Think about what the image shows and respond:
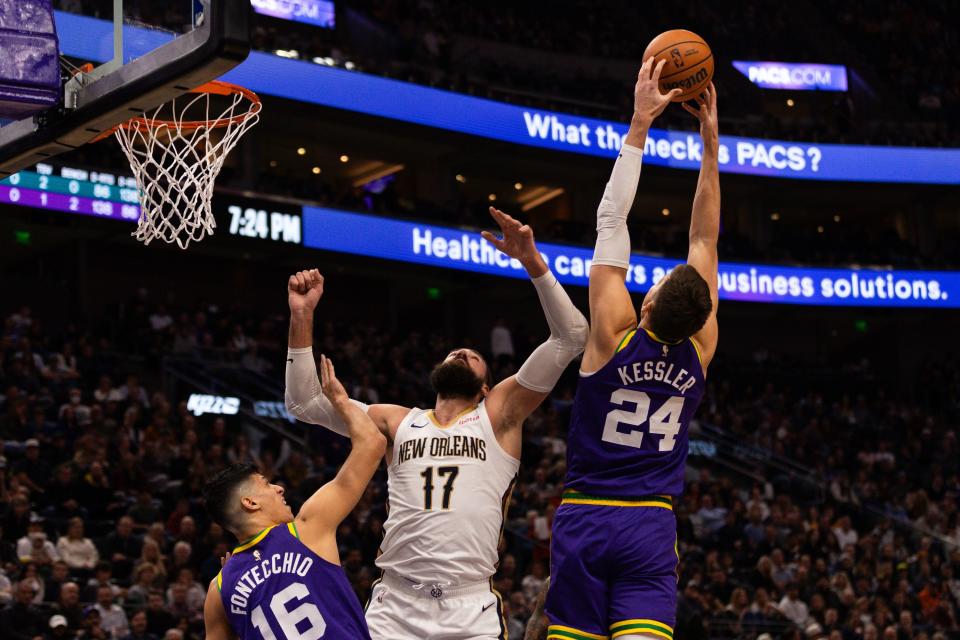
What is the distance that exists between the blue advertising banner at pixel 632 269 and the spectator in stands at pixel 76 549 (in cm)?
1139

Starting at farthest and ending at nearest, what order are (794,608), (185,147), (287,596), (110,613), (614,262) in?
1. (794,608)
2. (110,613)
3. (185,147)
4. (614,262)
5. (287,596)

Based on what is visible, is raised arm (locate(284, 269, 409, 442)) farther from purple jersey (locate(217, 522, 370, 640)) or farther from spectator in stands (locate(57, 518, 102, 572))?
spectator in stands (locate(57, 518, 102, 572))

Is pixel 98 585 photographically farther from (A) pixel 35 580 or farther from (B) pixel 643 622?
(B) pixel 643 622

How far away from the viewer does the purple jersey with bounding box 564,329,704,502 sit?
4945mm

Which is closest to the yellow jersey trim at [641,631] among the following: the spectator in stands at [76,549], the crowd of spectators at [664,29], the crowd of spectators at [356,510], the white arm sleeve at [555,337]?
the white arm sleeve at [555,337]

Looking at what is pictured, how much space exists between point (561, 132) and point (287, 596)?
22834 millimetres

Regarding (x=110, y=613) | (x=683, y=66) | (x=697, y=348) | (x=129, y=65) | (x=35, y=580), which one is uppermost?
(x=129, y=65)

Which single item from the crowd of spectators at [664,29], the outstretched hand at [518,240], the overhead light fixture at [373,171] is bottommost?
the outstretched hand at [518,240]

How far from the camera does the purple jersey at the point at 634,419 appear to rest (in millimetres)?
4945

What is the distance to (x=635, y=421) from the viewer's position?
4949 millimetres

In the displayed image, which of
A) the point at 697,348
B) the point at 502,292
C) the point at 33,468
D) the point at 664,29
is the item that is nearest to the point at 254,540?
the point at 697,348

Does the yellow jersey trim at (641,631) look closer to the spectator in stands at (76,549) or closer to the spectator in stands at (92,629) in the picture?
the spectator in stands at (92,629)

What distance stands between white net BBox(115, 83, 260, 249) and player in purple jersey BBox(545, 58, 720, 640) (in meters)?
3.01

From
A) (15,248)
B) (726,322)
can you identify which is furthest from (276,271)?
(726,322)
